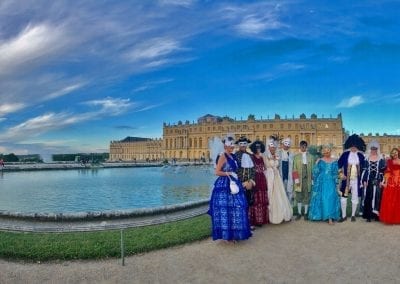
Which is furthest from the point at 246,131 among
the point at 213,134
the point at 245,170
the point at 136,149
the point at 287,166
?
the point at 245,170

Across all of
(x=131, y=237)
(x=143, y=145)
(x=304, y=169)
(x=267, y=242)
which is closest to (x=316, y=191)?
(x=304, y=169)

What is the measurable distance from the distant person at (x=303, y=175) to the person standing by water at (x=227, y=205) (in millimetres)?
2490

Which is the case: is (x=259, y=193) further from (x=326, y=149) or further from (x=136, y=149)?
(x=136, y=149)

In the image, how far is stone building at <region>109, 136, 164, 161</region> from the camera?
142m

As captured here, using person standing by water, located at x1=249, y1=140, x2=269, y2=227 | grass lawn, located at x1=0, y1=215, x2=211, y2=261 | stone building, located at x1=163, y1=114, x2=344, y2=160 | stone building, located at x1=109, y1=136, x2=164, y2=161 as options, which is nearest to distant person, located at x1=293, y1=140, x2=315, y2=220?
person standing by water, located at x1=249, y1=140, x2=269, y2=227

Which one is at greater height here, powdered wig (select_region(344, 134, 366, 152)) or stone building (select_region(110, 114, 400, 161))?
stone building (select_region(110, 114, 400, 161))

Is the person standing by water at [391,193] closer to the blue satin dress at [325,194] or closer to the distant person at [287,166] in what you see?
the blue satin dress at [325,194]

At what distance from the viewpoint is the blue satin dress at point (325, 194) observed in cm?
781

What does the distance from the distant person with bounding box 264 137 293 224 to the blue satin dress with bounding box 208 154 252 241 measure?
157 cm

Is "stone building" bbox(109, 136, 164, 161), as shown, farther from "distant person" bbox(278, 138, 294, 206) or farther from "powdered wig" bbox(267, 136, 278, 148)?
"powdered wig" bbox(267, 136, 278, 148)

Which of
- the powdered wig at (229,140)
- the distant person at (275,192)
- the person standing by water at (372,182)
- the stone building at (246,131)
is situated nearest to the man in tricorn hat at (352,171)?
the person standing by water at (372,182)

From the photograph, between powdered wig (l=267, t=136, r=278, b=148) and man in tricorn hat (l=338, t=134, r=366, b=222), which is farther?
man in tricorn hat (l=338, t=134, r=366, b=222)

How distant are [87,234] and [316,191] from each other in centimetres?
453

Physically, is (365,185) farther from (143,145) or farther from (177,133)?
(143,145)
